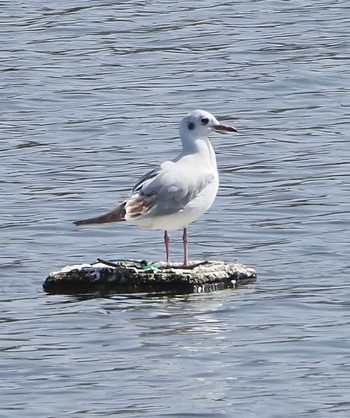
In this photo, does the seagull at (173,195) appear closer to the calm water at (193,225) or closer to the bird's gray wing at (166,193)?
the bird's gray wing at (166,193)

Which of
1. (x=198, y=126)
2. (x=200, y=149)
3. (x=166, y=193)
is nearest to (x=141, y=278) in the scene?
(x=166, y=193)

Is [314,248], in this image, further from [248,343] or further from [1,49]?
[1,49]

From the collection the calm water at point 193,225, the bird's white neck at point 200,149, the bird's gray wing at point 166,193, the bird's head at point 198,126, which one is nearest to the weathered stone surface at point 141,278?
the calm water at point 193,225

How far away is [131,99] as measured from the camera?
19156 millimetres

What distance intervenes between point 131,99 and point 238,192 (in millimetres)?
4553

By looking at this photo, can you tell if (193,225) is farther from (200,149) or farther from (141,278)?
(141,278)

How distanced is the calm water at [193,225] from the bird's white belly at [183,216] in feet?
1.83

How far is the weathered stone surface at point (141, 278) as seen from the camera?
11.4m

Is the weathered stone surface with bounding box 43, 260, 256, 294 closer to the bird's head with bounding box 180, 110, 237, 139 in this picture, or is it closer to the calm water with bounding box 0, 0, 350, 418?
the calm water with bounding box 0, 0, 350, 418

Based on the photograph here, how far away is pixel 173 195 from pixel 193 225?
234 cm

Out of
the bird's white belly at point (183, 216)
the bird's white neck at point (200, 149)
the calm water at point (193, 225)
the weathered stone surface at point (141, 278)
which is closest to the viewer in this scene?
the calm water at point (193, 225)

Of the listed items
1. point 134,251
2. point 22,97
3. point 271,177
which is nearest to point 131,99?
point 22,97

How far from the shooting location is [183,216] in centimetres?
1155

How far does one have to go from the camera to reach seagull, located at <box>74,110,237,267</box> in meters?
11.4
